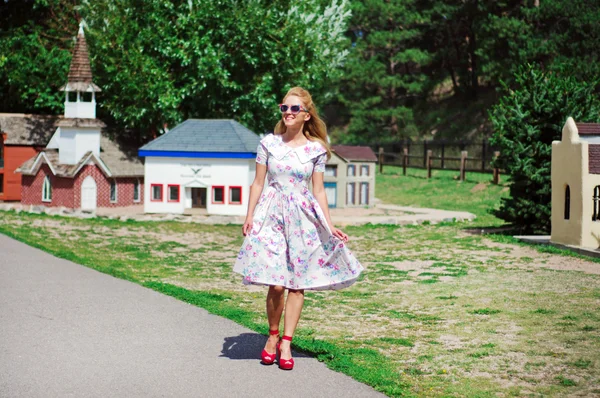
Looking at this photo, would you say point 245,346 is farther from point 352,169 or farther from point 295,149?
point 352,169

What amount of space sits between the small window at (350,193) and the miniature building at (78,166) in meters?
7.13

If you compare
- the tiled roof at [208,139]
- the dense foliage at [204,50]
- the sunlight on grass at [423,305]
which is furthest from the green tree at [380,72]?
the sunlight on grass at [423,305]

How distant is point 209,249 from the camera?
19.5 meters

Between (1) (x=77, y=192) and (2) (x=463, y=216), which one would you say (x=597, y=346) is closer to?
(2) (x=463, y=216)

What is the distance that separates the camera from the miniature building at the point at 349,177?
30719mm

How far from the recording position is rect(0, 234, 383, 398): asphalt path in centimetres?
712

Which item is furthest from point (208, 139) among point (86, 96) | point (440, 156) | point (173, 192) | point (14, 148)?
point (440, 156)

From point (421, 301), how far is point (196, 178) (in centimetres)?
1651

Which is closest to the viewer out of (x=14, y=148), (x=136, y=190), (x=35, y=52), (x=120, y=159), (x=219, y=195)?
(x=219, y=195)

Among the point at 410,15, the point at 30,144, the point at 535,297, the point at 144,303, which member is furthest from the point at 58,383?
the point at 410,15

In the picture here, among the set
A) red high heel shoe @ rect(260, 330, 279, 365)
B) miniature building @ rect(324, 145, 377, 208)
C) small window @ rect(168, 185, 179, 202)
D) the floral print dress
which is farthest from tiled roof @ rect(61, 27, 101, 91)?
red high heel shoe @ rect(260, 330, 279, 365)

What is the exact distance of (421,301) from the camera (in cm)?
1238

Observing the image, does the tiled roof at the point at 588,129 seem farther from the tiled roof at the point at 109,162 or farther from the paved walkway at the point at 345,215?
the tiled roof at the point at 109,162

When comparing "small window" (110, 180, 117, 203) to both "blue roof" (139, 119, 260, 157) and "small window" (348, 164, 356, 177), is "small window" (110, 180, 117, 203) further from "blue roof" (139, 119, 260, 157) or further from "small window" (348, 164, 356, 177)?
"small window" (348, 164, 356, 177)
